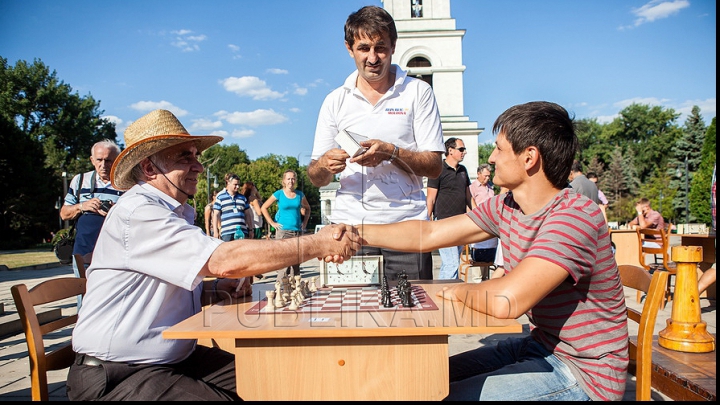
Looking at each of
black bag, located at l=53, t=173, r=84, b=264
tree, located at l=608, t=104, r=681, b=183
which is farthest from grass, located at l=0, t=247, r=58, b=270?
tree, located at l=608, t=104, r=681, b=183

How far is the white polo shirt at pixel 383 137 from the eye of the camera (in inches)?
120

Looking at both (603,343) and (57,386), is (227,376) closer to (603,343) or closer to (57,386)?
(603,343)

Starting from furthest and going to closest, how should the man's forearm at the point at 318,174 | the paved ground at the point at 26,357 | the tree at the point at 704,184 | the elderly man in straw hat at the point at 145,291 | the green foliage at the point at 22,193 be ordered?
the green foliage at the point at 22,193 < the tree at the point at 704,184 < the paved ground at the point at 26,357 < the man's forearm at the point at 318,174 < the elderly man in straw hat at the point at 145,291

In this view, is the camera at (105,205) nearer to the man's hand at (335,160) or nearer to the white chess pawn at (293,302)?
the man's hand at (335,160)

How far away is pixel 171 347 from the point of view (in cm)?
208

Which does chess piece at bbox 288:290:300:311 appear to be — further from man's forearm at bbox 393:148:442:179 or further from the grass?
the grass

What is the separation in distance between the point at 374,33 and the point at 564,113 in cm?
127

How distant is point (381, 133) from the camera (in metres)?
3.12

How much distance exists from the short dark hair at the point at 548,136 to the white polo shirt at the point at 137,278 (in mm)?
1335

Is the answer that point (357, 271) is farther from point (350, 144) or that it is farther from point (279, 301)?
point (350, 144)

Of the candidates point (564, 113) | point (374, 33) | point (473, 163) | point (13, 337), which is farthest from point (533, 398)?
point (473, 163)

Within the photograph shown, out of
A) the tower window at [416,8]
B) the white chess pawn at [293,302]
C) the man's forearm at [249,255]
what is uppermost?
the tower window at [416,8]

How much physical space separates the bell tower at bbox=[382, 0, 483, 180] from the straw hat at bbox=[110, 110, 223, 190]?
88.3 ft

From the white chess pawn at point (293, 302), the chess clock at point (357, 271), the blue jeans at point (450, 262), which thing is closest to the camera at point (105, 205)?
the chess clock at point (357, 271)
